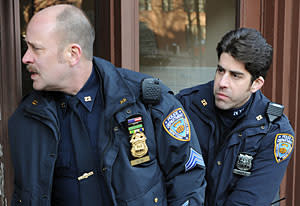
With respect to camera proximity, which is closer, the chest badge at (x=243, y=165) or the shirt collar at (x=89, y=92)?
the shirt collar at (x=89, y=92)

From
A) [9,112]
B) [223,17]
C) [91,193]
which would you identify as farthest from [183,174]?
[223,17]

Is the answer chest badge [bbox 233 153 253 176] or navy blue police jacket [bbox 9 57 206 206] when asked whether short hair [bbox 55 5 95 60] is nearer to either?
navy blue police jacket [bbox 9 57 206 206]

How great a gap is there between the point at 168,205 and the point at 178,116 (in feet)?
1.49

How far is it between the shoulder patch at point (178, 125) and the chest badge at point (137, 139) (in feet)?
0.42

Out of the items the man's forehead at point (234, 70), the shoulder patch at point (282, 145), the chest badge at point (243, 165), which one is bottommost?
the chest badge at point (243, 165)

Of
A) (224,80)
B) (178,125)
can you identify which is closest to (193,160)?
(178,125)

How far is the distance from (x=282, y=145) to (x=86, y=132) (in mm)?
1296

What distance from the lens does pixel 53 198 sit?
5.77 feet

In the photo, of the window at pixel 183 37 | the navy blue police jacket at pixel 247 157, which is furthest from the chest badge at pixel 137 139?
the window at pixel 183 37

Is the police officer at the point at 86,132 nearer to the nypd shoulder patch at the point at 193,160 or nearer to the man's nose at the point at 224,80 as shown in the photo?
the nypd shoulder patch at the point at 193,160

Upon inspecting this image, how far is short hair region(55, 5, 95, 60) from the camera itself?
1.62 m

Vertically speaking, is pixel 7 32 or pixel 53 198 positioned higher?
pixel 7 32

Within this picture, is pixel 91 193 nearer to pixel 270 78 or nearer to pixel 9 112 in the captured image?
pixel 9 112

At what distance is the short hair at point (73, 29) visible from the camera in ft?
5.32
